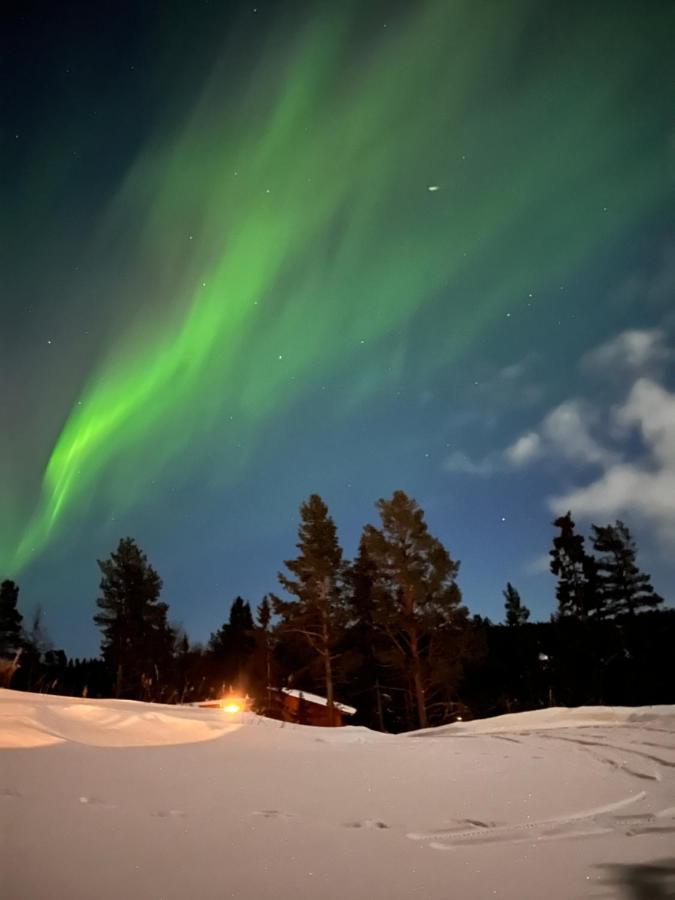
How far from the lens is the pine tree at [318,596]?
2153 cm

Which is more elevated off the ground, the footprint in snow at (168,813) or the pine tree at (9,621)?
the pine tree at (9,621)

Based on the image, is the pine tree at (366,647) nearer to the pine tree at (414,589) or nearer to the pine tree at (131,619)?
the pine tree at (414,589)

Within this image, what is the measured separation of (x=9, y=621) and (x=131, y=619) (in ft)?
45.8

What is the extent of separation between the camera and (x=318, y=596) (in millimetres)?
22031

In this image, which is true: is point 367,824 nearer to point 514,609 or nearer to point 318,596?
point 318,596

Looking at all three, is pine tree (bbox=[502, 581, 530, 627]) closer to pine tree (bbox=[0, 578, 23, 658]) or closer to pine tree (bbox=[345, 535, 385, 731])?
pine tree (bbox=[345, 535, 385, 731])

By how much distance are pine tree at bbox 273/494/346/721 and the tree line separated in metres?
0.06

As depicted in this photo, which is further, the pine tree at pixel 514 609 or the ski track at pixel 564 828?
the pine tree at pixel 514 609

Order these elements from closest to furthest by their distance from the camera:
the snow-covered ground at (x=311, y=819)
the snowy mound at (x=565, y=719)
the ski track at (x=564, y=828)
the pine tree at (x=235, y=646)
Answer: the snow-covered ground at (x=311, y=819) → the ski track at (x=564, y=828) → the snowy mound at (x=565, y=719) → the pine tree at (x=235, y=646)

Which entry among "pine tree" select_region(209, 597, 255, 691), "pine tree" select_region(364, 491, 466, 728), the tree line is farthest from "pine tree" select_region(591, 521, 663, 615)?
"pine tree" select_region(209, 597, 255, 691)

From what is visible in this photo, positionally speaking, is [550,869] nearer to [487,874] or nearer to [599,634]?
[487,874]

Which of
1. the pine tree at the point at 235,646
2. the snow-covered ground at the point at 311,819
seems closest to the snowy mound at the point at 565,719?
the snow-covered ground at the point at 311,819

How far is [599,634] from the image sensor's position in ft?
80.6

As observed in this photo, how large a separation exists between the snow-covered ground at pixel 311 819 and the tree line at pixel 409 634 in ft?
42.5
